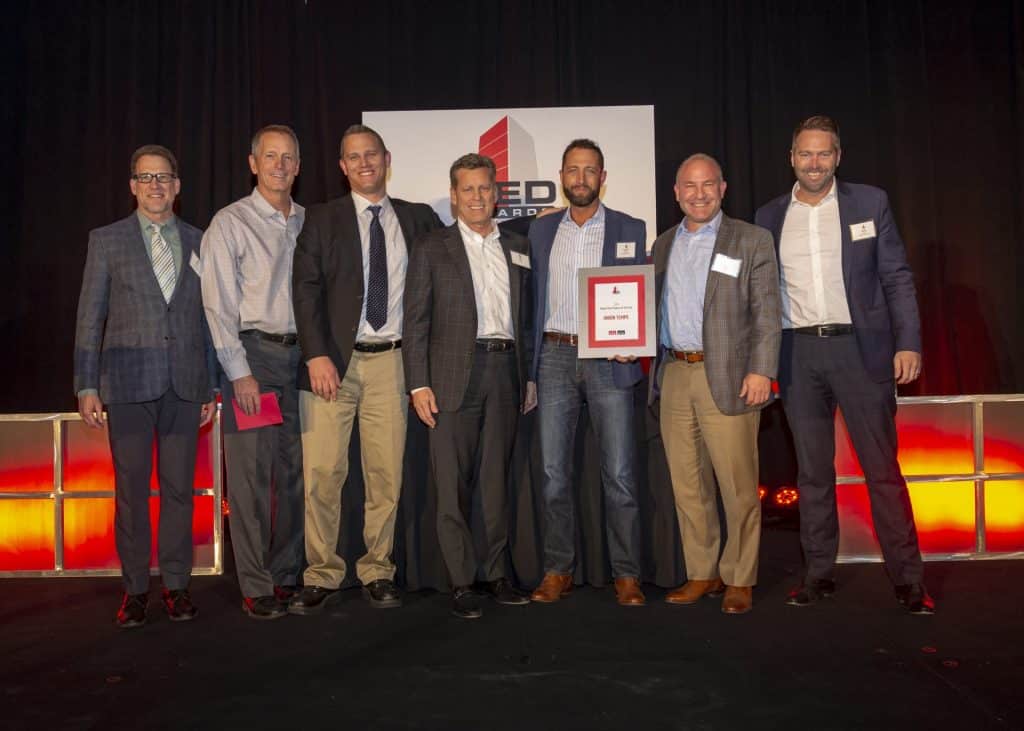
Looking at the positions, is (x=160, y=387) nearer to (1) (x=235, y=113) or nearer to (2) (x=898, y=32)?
(1) (x=235, y=113)

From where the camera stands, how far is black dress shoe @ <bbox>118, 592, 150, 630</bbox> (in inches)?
131

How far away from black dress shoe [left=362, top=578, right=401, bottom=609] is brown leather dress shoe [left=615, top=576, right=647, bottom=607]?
0.90m

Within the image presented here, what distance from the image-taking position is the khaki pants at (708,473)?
3.41m

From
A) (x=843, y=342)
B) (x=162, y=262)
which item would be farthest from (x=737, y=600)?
(x=162, y=262)

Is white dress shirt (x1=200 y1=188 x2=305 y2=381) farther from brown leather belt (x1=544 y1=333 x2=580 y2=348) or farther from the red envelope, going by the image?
brown leather belt (x1=544 y1=333 x2=580 y2=348)

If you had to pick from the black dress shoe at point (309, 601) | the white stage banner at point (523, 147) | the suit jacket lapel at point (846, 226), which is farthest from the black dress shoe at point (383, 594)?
the white stage banner at point (523, 147)

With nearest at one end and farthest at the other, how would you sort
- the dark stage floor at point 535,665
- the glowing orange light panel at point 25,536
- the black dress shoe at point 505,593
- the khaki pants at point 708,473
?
the dark stage floor at point 535,665
the khaki pants at point 708,473
the black dress shoe at point 505,593
the glowing orange light panel at point 25,536

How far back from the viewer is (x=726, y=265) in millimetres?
3361

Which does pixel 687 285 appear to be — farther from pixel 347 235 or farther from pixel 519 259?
pixel 347 235

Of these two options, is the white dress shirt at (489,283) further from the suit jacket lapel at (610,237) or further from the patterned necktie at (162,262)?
the patterned necktie at (162,262)

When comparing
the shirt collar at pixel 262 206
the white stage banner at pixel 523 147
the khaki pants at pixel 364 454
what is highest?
the white stage banner at pixel 523 147

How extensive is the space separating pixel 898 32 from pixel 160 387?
4.89 metres

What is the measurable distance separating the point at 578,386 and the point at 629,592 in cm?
86

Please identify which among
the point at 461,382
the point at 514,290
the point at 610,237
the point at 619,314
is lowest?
the point at 461,382
